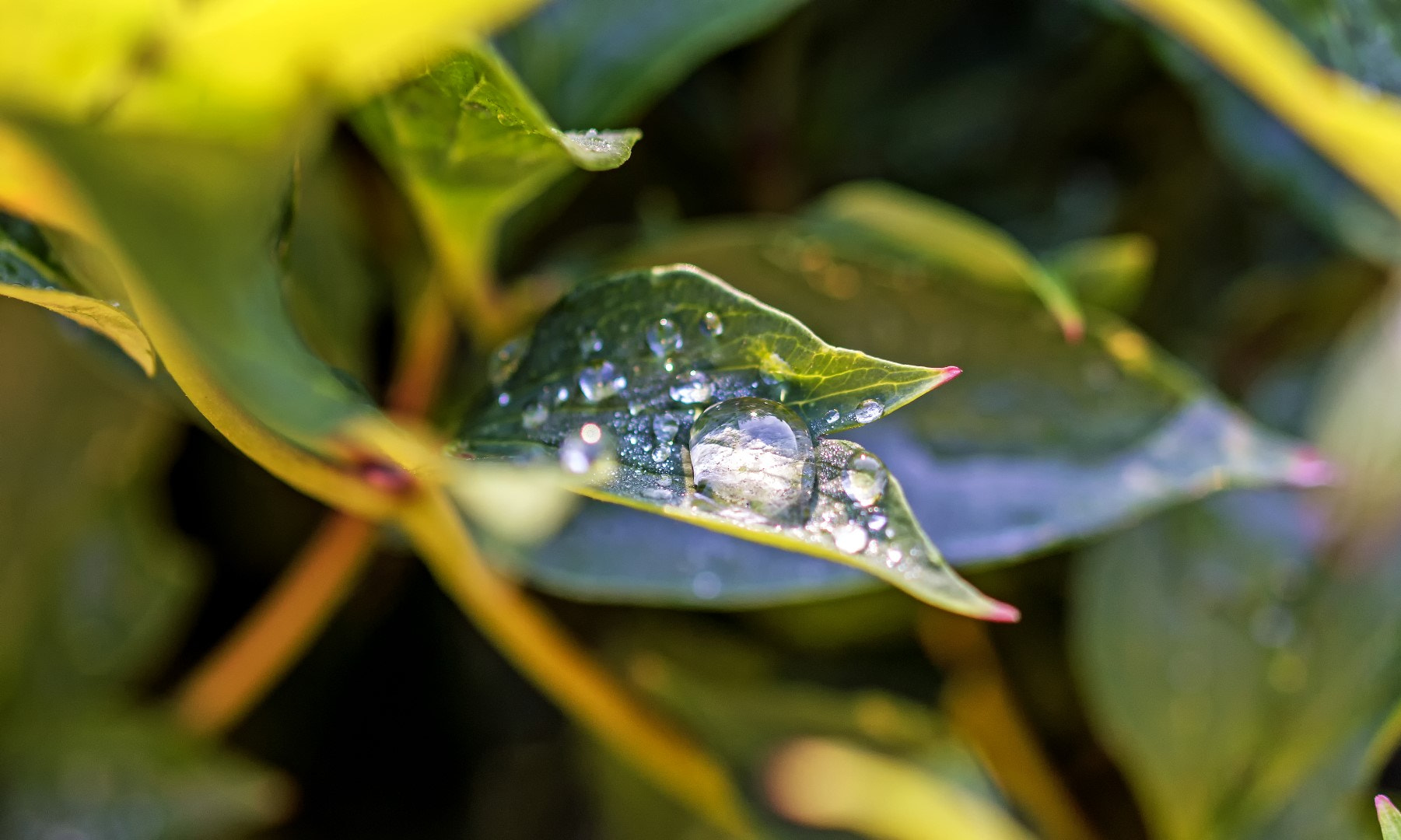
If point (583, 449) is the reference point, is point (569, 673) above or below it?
below

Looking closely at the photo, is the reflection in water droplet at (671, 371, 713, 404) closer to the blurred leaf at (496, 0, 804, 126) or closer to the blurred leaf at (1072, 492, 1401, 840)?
the blurred leaf at (496, 0, 804, 126)

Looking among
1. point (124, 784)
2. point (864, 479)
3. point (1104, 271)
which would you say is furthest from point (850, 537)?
point (124, 784)

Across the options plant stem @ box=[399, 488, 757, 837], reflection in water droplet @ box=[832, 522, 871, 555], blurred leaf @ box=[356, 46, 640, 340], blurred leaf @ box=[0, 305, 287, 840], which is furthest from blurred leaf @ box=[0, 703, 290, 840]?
reflection in water droplet @ box=[832, 522, 871, 555]

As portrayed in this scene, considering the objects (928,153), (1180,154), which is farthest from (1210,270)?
(928,153)

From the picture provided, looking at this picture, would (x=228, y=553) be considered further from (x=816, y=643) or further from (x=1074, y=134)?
(x=1074, y=134)

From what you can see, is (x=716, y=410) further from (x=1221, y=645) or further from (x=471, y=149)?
(x=1221, y=645)

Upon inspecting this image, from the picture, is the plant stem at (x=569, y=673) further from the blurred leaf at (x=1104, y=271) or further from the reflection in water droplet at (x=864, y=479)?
the blurred leaf at (x=1104, y=271)
